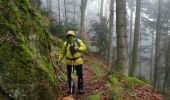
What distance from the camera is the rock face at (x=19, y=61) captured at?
16.3ft

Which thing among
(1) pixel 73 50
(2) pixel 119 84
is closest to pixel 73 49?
(1) pixel 73 50

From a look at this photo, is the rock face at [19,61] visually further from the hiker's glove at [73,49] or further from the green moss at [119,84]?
the green moss at [119,84]

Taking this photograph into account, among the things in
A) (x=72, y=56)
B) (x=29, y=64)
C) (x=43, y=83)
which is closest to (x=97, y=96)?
(x=72, y=56)

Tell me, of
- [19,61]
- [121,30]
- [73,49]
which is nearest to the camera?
[19,61]

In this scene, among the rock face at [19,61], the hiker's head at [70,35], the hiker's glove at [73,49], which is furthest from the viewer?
the hiker's head at [70,35]

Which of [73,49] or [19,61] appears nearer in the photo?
[19,61]

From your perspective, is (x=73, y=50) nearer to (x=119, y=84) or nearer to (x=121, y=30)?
(x=119, y=84)

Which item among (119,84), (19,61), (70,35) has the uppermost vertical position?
(70,35)

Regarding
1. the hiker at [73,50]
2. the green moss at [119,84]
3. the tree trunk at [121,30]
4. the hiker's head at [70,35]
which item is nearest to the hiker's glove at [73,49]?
the hiker at [73,50]

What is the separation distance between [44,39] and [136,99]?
313 cm

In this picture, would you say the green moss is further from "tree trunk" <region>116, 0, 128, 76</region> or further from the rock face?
the rock face

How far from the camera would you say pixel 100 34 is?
1004 inches

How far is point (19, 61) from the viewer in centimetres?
532

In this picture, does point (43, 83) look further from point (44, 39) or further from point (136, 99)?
point (136, 99)
